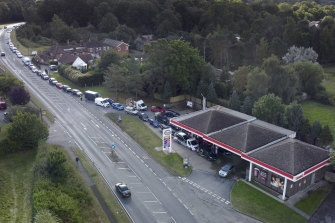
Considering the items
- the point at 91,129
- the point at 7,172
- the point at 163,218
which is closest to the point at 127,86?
the point at 91,129

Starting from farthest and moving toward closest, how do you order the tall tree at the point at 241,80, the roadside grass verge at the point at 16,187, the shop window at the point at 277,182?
the tall tree at the point at 241,80 → the shop window at the point at 277,182 → the roadside grass verge at the point at 16,187

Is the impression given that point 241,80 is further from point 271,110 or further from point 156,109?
point 156,109

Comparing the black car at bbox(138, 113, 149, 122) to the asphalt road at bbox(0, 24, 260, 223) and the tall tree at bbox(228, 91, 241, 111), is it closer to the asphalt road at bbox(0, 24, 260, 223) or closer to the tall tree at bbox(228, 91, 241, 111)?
the asphalt road at bbox(0, 24, 260, 223)

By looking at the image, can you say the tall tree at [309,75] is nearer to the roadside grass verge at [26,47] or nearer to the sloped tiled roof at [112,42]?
the sloped tiled roof at [112,42]

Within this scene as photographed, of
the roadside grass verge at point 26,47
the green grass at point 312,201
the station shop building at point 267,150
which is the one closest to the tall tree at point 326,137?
the station shop building at point 267,150

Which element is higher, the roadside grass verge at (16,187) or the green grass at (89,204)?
the green grass at (89,204)

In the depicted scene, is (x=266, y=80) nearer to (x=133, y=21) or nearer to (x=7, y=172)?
(x=7, y=172)

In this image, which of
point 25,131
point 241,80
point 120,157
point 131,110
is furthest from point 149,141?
point 241,80
